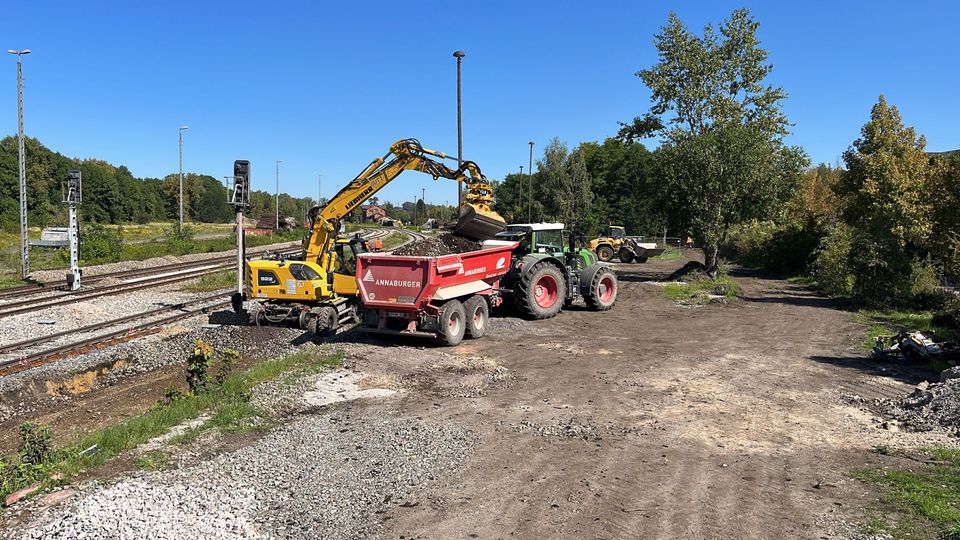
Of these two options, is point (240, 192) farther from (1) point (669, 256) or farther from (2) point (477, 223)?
(1) point (669, 256)

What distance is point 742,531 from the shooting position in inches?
205

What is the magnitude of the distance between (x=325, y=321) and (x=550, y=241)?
6470 mm

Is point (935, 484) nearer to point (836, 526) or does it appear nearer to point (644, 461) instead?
point (836, 526)

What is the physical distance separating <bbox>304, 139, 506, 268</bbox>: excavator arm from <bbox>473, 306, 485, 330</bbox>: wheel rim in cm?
224

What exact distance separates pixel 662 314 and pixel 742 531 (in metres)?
13.2

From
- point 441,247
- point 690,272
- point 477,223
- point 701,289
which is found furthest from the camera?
point 441,247

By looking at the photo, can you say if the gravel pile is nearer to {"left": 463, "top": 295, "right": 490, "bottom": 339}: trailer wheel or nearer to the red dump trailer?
the red dump trailer

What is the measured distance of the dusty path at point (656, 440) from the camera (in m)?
5.43

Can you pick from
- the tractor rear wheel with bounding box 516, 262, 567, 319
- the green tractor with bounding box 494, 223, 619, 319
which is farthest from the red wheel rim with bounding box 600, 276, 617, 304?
the tractor rear wheel with bounding box 516, 262, 567, 319

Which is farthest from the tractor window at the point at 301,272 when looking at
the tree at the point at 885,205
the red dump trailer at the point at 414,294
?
the tree at the point at 885,205

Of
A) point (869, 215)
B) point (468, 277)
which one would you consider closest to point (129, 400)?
point (468, 277)

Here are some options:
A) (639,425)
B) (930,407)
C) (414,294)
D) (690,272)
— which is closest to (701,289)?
(690,272)

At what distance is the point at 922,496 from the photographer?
18.7ft

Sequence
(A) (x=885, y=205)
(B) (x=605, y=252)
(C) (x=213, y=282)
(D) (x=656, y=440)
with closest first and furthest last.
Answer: (D) (x=656, y=440) < (A) (x=885, y=205) < (C) (x=213, y=282) < (B) (x=605, y=252)
